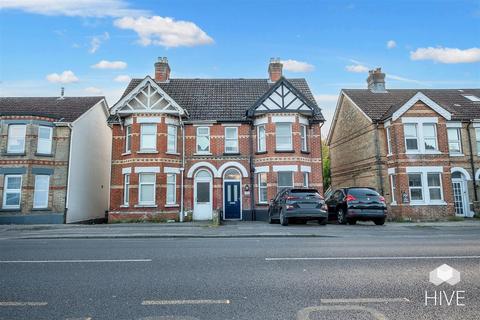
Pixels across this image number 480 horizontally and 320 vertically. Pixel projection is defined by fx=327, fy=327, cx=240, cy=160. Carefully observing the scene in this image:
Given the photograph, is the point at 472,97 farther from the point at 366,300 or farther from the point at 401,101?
the point at 366,300

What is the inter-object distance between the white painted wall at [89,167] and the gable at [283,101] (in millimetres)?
11680

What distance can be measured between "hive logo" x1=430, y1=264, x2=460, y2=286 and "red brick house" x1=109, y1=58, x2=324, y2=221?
14.6 meters

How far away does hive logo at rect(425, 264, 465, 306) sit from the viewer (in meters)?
4.29

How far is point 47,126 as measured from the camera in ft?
68.5

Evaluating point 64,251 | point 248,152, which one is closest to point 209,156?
point 248,152

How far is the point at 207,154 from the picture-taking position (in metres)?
21.5

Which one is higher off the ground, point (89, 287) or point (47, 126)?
point (47, 126)

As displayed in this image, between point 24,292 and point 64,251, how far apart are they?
3.84 metres

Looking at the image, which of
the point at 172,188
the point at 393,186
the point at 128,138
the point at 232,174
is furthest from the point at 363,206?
the point at 128,138

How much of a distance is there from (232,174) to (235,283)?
16.5 meters

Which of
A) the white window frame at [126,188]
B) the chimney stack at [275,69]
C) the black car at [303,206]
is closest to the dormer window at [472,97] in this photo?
the chimney stack at [275,69]

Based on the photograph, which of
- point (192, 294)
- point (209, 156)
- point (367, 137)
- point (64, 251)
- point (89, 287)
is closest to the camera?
point (192, 294)

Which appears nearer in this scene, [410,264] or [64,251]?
[410,264]

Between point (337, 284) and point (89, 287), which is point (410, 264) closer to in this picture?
point (337, 284)
